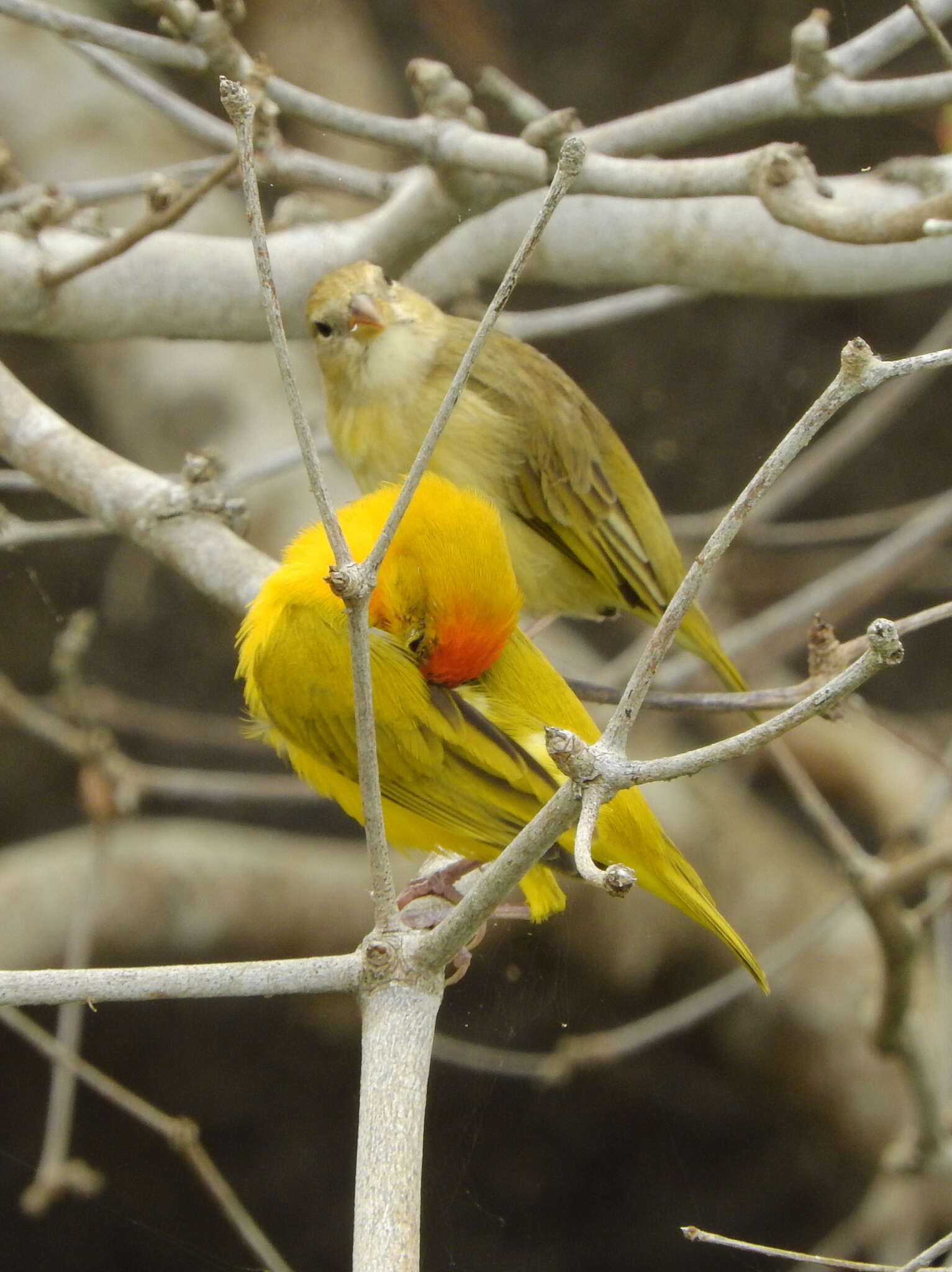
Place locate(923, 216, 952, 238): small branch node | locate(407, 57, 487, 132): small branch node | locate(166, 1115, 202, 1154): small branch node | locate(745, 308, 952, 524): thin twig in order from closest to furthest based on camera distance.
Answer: locate(923, 216, 952, 238): small branch node < locate(407, 57, 487, 132): small branch node < locate(166, 1115, 202, 1154): small branch node < locate(745, 308, 952, 524): thin twig

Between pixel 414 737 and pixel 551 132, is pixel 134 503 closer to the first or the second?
pixel 414 737

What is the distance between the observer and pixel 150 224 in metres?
1.83

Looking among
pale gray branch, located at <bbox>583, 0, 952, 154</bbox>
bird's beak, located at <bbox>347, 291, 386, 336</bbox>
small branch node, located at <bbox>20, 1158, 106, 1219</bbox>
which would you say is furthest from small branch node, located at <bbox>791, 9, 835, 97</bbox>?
small branch node, located at <bbox>20, 1158, 106, 1219</bbox>

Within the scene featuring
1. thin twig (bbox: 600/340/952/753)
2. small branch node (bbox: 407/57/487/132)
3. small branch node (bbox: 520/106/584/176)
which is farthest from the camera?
small branch node (bbox: 407/57/487/132)

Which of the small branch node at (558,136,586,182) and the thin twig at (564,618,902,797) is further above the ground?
the small branch node at (558,136,586,182)

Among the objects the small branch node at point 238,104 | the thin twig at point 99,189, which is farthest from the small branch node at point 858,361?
the thin twig at point 99,189

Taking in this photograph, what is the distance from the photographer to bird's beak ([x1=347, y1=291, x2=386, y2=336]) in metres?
2.13

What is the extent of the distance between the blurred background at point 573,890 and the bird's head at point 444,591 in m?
0.43

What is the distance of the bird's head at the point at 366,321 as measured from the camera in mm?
2143

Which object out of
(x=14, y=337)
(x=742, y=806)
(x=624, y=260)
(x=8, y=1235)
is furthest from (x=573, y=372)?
(x=8, y=1235)

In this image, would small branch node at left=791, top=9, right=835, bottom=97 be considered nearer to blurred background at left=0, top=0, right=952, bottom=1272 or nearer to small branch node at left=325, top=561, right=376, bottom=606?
blurred background at left=0, top=0, right=952, bottom=1272

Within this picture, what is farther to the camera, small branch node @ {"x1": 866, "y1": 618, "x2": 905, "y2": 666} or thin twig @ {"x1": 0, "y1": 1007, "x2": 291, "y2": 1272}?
thin twig @ {"x1": 0, "y1": 1007, "x2": 291, "y2": 1272}

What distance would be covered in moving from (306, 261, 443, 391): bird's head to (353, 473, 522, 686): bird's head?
509 mm

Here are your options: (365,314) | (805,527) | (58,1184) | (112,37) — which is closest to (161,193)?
(112,37)
